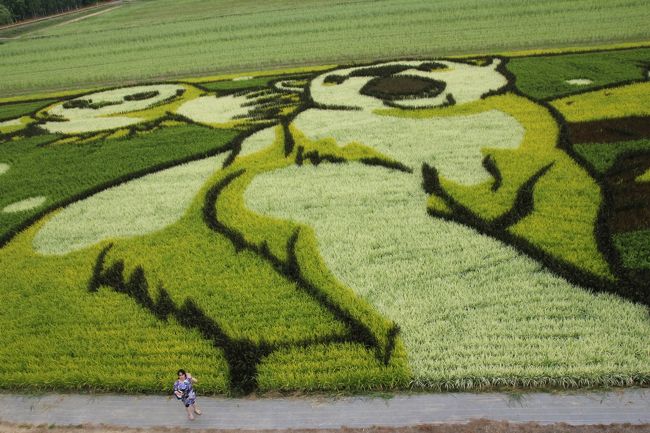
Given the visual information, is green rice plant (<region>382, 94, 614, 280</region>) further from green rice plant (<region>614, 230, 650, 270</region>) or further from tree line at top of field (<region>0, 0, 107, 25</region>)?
tree line at top of field (<region>0, 0, 107, 25</region>)

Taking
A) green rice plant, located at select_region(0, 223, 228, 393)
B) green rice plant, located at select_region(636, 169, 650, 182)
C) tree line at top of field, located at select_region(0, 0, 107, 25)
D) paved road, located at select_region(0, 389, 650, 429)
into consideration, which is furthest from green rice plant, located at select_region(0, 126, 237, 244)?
tree line at top of field, located at select_region(0, 0, 107, 25)

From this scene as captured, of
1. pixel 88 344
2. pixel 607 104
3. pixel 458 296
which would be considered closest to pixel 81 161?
pixel 88 344

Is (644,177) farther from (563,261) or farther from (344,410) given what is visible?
(344,410)

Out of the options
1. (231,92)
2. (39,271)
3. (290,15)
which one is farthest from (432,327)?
(290,15)

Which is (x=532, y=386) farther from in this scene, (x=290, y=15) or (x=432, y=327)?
(x=290, y=15)

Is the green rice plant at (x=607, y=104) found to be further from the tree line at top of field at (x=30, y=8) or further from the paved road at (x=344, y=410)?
the tree line at top of field at (x=30, y=8)
